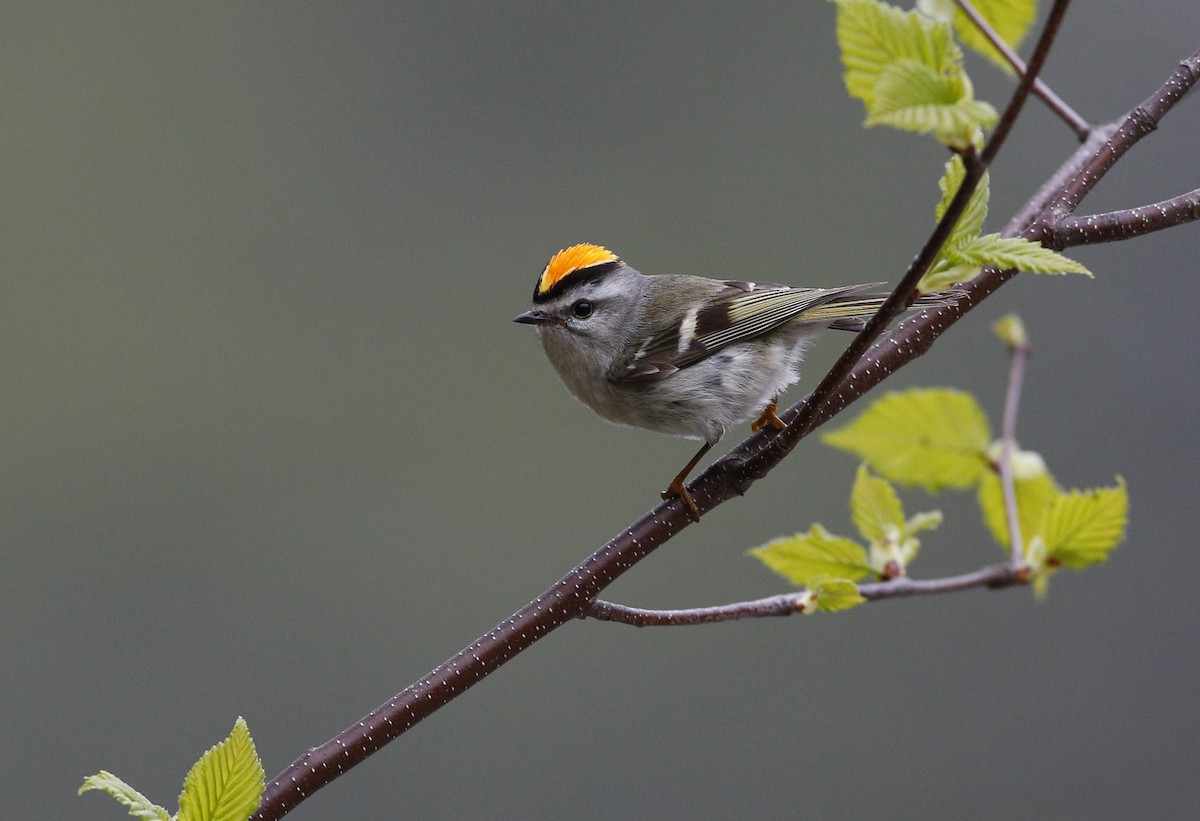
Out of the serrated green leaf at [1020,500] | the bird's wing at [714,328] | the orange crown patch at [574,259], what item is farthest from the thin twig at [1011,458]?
the orange crown patch at [574,259]

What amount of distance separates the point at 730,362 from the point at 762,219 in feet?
17.9

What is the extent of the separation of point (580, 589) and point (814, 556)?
0.26m

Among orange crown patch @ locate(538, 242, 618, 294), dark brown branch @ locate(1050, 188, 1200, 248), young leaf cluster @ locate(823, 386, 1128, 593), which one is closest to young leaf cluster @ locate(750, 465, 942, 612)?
young leaf cluster @ locate(823, 386, 1128, 593)

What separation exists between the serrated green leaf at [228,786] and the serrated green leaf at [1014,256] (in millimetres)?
704

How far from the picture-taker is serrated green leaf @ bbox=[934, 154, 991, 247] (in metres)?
0.85

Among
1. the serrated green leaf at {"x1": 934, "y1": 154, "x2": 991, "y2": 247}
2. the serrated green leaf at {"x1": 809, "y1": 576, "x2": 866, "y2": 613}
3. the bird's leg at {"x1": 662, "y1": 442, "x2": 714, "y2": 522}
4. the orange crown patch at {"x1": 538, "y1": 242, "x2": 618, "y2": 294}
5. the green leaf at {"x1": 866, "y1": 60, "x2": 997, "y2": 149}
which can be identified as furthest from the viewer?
the orange crown patch at {"x1": 538, "y1": 242, "x2": 618, "y2": 294}

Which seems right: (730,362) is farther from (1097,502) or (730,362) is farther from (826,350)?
(826,350)

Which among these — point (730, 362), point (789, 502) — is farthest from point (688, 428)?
point (789, 502)

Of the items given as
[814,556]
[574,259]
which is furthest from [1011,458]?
[574,259]

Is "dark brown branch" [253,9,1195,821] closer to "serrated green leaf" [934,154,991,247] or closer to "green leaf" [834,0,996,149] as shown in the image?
→ "serrated green leaf" [934,154,991,247]

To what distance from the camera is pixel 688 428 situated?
6.24 ft

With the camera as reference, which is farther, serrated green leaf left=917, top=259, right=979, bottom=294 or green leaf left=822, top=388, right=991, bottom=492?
green leaf left=822, top=388, right=991, bottom=492

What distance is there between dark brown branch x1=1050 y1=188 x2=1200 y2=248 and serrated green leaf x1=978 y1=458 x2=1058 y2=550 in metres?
0.31

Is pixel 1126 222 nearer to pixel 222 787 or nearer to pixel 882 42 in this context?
pixel 882 42
